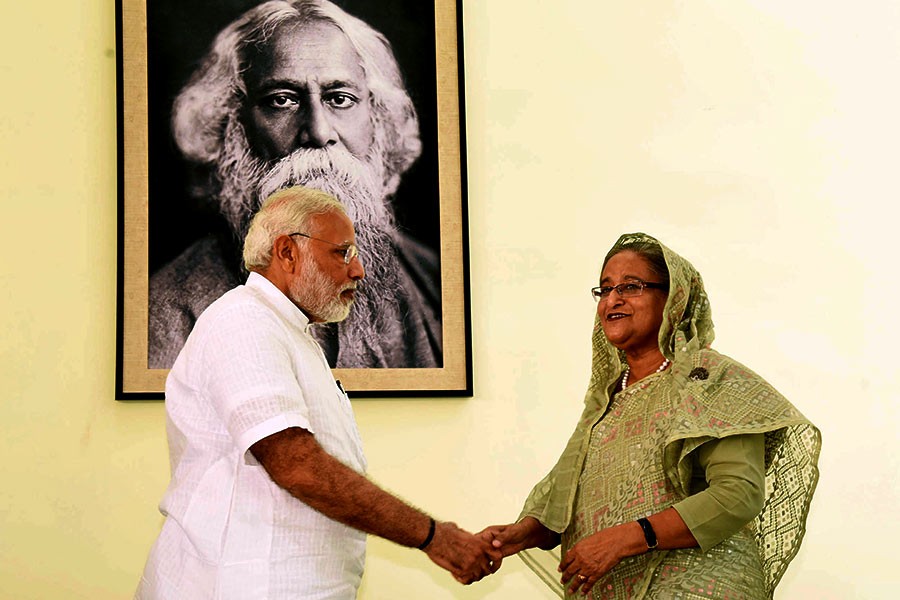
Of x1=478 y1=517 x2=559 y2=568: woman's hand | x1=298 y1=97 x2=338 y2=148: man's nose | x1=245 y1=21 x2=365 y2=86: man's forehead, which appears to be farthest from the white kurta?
x1=245 y1=21 x2=365 y2=86: man's forehead

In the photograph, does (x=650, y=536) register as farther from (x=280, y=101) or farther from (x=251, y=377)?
(x=280, y=101)

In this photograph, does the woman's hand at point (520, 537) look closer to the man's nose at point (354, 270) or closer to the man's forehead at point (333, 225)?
the man's nose at point (354, 270)

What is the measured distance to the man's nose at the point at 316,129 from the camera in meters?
3.77

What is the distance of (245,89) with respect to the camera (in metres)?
3.77

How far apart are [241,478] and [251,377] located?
0.24 m

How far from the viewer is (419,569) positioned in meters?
3.65

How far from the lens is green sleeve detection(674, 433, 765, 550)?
2379 mm

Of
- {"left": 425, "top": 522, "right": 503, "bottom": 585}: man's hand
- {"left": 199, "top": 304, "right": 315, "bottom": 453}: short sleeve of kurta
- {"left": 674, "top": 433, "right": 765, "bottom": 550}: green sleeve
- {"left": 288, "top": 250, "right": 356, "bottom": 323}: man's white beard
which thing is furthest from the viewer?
{"left": 288, "top": 250, "right": 356, "bottom": 323}: man's white beard

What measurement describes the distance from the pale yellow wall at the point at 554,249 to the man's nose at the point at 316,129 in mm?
524

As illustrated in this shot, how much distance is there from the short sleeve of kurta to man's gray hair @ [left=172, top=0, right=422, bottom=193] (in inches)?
56.6

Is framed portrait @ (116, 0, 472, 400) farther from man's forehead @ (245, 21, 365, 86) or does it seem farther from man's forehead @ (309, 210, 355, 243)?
man's forehead @ (309, 210, 355, 243)

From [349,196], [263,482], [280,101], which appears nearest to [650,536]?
[263,482]

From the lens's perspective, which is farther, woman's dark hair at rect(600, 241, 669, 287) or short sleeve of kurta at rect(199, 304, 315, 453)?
woman's dark hair at rect(600, 241, 669, 287)

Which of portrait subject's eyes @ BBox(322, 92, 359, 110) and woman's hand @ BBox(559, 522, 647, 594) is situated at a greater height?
portrait subject's eyes @ BBox(322, 92, 359, 110)
